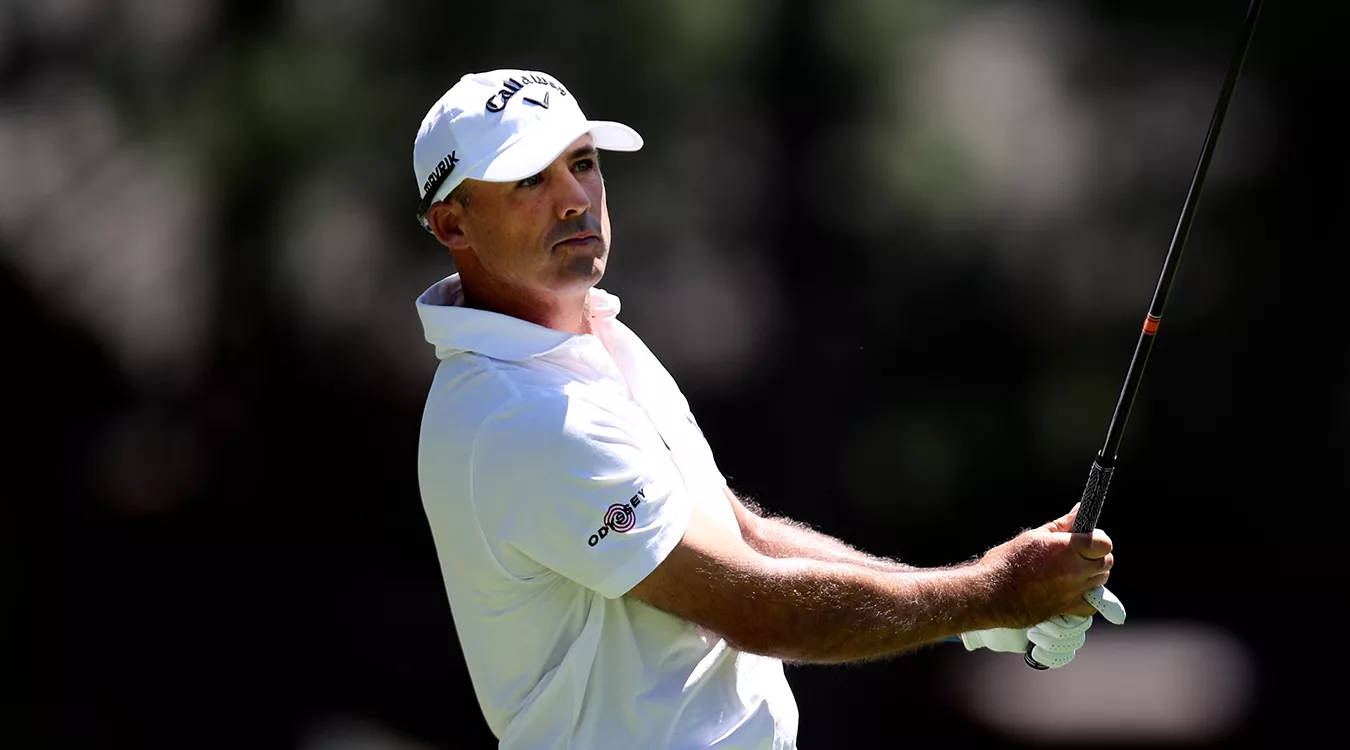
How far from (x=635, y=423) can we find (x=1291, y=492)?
12.1 feet

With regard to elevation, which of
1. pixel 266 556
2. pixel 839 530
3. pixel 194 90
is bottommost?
pixel 266 556

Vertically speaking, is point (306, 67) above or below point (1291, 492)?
above

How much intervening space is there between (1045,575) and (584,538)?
0.57 m

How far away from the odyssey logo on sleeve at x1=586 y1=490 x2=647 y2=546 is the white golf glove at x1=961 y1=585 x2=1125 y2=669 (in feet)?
1.58

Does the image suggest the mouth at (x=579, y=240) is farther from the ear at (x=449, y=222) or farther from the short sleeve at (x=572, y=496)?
the short sleeve at (x=572, y=496)

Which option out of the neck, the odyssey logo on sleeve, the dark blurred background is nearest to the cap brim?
the neck

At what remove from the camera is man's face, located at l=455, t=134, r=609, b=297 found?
6.43ft

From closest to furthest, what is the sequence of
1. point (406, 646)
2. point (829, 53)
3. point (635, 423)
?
point (635, 423), point (829, 53), point (406, 646)

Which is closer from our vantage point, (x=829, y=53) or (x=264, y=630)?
(x=829, y=53)

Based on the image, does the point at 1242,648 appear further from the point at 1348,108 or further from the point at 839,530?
the point at 1348,108

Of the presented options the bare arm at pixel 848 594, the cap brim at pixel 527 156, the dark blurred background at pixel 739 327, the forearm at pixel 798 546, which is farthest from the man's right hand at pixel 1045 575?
the dark blurred background at pixel 739 327

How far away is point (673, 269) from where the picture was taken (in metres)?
4.69

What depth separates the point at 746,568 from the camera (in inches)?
71.8

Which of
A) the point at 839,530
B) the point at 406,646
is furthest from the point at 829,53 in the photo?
the point at 406,646
